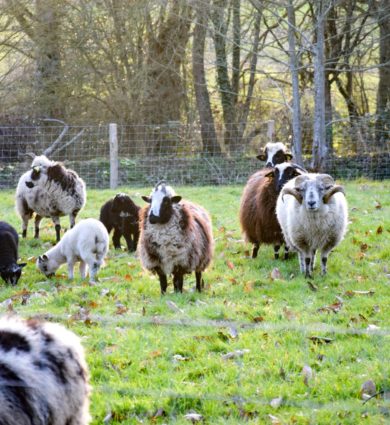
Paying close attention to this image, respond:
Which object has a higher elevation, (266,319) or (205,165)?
(205,165)

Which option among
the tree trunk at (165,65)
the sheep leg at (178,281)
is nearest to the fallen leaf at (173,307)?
the sheep leg at (178,281)

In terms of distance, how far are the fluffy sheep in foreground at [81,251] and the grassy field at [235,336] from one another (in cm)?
19

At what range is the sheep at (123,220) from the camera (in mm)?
11516

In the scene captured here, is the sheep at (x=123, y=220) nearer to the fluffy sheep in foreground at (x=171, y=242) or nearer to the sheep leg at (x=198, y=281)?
the fluffy sheep in foreground at (x=171, y=242)

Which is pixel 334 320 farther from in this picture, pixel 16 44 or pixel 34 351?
pixel 16 44

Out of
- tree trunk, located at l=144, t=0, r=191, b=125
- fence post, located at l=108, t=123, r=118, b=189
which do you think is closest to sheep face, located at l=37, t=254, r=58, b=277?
fence post, located at l=108, t=123, r=118, b=189

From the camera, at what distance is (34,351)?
12.0 feet

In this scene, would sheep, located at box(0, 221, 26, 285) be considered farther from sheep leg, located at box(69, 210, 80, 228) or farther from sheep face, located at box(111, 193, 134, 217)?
sheep leg, located at box(69, 210, 80, 228)

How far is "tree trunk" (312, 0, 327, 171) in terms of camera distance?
16.5 m

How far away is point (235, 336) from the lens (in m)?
6.30

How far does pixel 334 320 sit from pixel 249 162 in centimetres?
1426

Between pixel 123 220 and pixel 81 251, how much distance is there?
2078 millimetres

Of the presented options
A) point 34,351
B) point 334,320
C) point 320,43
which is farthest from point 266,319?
point 320,43

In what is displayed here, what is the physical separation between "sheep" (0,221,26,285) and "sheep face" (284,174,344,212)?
3516mm
